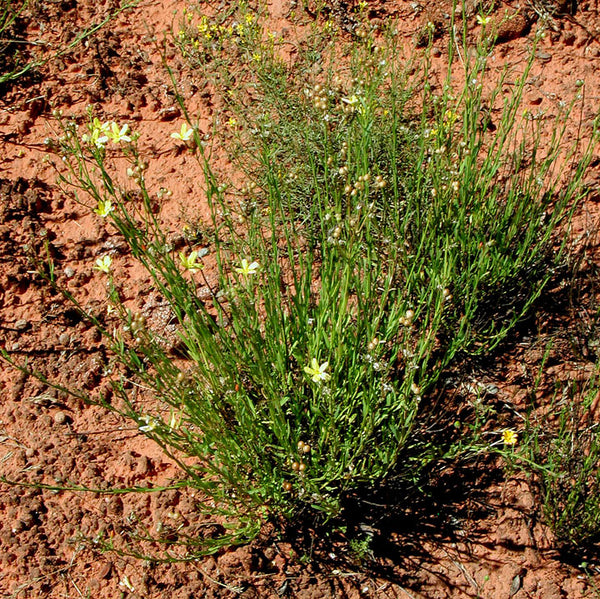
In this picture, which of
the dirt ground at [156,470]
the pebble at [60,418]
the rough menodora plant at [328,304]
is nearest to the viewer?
the rough menodora plant at [328,304]

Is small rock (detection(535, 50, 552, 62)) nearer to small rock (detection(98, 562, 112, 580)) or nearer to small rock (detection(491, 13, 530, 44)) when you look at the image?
small rock (detection(491, 13, 530, 44))

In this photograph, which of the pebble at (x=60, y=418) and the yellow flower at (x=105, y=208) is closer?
the yellow flower at (x=105, y=208)

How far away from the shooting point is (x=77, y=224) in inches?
150

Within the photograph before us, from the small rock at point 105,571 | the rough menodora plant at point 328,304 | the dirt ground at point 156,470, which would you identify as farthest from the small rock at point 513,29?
the small rock at point 105,571

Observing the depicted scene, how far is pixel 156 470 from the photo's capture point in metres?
2.91

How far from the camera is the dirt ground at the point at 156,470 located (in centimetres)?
260

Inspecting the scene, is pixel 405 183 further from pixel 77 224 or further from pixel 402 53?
pixel 77 224

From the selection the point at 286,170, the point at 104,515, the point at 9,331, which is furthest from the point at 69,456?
the point at 286,170

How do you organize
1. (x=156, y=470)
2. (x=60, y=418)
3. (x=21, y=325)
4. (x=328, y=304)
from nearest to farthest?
1. (x=328, y=304)
2. (x=156, y=470)
3. (x=60, y=418)
4. (x=21, y=325)

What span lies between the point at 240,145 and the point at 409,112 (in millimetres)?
1127

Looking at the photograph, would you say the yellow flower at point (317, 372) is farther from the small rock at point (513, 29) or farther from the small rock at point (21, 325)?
the small rock at point (513, 29)

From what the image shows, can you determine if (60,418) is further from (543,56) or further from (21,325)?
(543,56)

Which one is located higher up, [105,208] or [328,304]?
[105,208]

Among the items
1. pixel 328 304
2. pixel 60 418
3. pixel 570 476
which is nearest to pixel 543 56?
pixel 328 304
